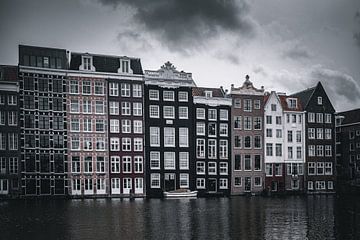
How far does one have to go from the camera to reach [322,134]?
93688mm

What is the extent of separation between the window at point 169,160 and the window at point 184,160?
136cm

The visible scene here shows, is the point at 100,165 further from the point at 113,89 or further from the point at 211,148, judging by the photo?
the point at 211,148

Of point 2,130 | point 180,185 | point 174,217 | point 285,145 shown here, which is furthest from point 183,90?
point 174,217

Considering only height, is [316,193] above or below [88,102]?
below

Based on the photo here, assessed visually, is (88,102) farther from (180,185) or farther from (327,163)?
(327,163)

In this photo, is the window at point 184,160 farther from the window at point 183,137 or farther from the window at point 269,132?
the window at point 269,132

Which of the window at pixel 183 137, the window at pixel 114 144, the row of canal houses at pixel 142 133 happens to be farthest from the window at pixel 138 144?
the window at pixel 183 137

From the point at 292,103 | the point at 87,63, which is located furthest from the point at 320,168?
the point at 87,63

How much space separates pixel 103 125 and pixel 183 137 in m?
14.3

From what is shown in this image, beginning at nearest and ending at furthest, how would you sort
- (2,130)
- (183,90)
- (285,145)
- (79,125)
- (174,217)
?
(174,217), (2,130), (79,125), (183,90), (285,145)

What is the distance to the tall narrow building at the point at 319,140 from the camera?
302ft

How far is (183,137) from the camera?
82375 millimetres

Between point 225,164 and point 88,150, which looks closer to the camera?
point 88,150

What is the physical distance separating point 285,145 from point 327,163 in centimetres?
1078
